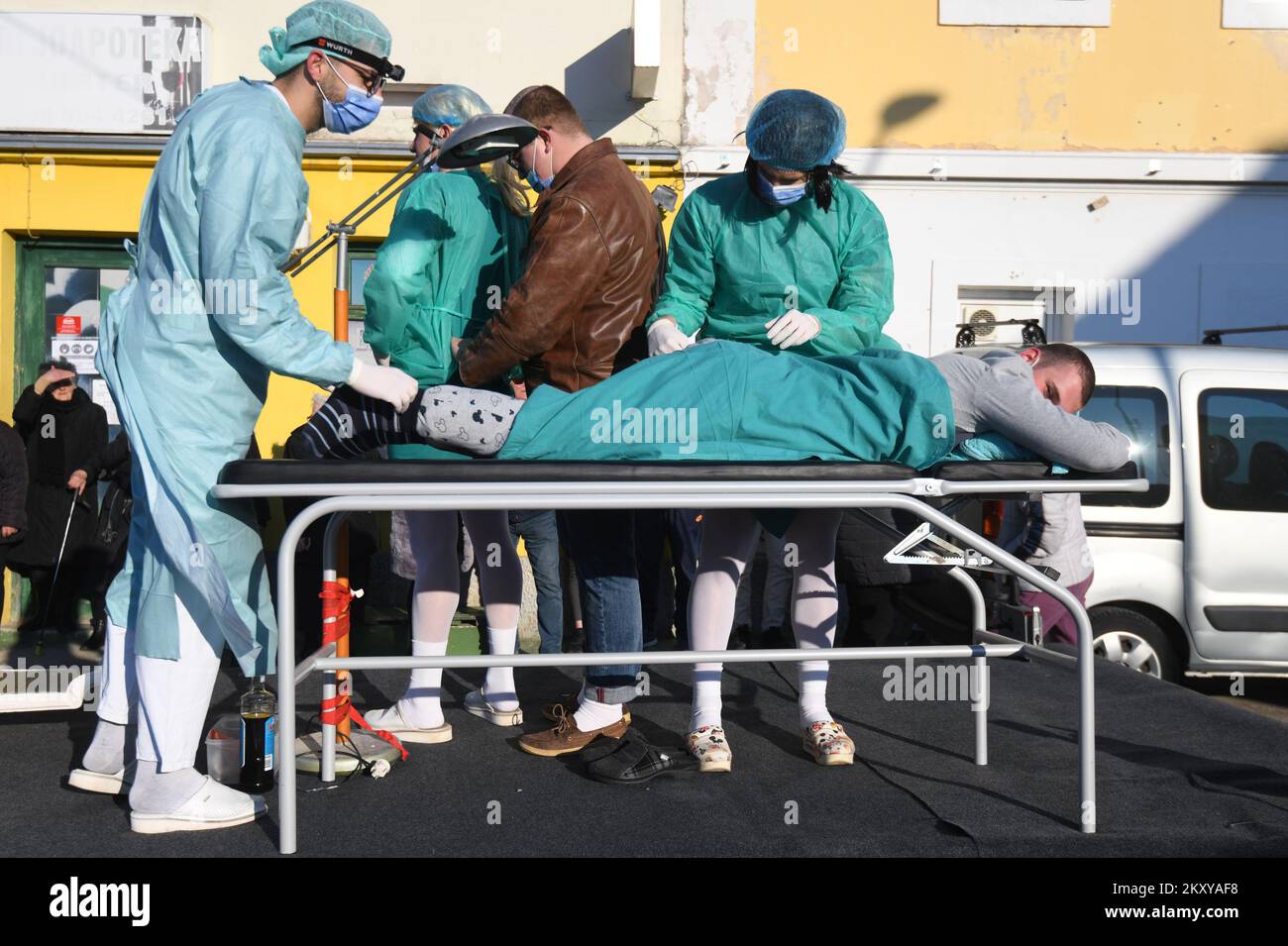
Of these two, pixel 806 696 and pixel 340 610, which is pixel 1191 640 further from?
pixel 340 610

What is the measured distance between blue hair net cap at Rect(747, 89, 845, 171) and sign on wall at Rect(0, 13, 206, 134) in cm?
619

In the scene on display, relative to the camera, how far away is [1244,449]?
5766mm

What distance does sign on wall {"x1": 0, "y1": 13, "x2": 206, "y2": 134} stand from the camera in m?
8.14

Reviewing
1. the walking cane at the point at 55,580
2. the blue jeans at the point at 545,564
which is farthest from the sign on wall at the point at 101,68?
the blue jeans at the point at 545,564

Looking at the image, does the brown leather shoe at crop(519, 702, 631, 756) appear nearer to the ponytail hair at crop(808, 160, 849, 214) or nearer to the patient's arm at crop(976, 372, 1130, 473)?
the patient's arm at crop(976, 372, 1130, 473)

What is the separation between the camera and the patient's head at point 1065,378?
304cm

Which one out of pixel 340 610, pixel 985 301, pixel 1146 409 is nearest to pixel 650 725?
pixel 340 610

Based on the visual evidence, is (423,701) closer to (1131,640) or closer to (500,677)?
(500,677)

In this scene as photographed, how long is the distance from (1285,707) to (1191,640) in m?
0.96

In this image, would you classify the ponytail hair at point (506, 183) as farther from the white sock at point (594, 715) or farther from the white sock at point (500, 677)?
the white sock at point (594, 715)

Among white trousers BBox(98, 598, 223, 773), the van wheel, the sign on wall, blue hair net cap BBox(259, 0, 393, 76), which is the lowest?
the van wheel

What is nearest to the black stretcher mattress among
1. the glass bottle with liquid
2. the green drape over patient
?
the green drape over patient

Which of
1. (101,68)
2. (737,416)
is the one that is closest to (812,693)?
(737,416)

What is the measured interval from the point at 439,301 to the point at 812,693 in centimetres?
152
